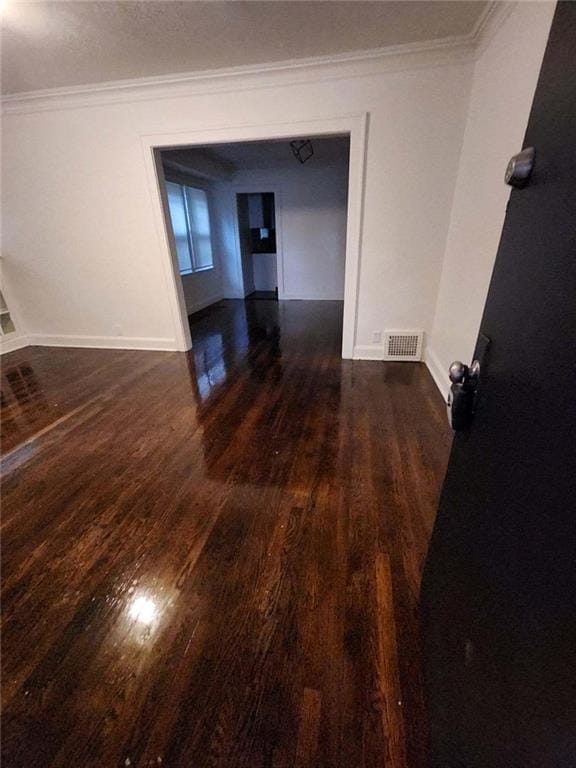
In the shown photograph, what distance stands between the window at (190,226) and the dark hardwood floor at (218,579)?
11.4 ft

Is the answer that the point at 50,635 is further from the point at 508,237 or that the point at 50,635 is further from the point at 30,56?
the point at 30,56

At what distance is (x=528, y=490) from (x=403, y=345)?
290 cm

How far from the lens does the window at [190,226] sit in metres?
4.84

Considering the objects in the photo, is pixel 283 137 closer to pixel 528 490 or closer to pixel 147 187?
pixel 147 187

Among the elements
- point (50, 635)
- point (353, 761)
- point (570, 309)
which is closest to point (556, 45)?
point (570, 309)

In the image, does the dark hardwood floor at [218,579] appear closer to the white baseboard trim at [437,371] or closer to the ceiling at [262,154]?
the white baseboard trim at [437,371]

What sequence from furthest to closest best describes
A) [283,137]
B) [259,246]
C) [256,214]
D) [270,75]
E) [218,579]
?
[259,246], [256,214], [283,137], [270,75], [218,579]

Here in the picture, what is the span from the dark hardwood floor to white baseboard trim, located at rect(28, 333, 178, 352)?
4.36ft

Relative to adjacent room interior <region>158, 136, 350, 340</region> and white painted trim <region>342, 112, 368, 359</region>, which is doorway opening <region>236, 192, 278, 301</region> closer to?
adjacent room interior <region>158, 136, 350, 340</region>

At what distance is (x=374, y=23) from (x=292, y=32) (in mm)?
529

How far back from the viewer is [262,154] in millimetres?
4922

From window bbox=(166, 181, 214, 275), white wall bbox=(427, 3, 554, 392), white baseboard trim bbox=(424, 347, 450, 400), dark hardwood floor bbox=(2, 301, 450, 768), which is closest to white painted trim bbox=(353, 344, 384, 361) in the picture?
white baseboard trim bbox=(424, 347, 450, 400)

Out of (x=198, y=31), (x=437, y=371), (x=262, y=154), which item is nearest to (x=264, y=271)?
(x=262, y=154)

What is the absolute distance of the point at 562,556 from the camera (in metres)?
0.36
